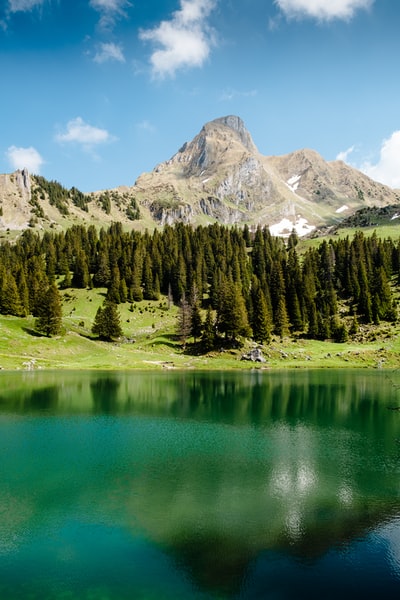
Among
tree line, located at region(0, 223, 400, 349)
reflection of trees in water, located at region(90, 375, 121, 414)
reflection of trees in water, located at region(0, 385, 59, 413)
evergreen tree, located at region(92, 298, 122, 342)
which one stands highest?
tree line, located at region(0, 223, 400, 349)

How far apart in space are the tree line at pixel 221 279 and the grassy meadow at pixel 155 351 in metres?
4.73

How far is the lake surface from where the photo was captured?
15.1m

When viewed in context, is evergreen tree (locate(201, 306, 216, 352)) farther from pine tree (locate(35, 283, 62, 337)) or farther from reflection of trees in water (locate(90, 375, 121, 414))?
pine tree (locate(35, 283, 62, 337))

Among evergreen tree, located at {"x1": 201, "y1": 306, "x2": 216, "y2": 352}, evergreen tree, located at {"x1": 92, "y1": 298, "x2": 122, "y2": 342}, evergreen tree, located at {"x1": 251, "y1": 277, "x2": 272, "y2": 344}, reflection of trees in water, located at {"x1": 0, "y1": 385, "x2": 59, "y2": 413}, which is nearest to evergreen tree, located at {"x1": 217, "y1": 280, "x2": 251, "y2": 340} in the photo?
evergreen tree, located at {"x1": 201, "y1": 306, "x2": 216, "y2": 352}

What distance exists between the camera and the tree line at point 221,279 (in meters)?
109

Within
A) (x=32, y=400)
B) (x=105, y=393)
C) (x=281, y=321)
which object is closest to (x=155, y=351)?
(x=281, y=321)

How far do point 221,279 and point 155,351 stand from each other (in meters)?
49.6

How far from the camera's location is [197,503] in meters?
21.4

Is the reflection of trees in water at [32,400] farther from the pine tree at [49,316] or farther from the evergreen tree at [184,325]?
the evergreen tree at [184,325]

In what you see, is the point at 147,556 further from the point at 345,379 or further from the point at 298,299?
the point at 298,299

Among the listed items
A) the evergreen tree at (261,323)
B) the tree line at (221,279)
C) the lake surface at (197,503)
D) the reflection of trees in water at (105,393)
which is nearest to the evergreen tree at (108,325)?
the tree line at (221,279)

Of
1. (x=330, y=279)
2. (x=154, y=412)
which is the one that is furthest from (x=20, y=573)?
(x=330, y=279)

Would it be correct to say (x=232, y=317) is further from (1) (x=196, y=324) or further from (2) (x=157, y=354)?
(2) (x=157, y=354)

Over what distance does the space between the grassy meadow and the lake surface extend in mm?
41860
